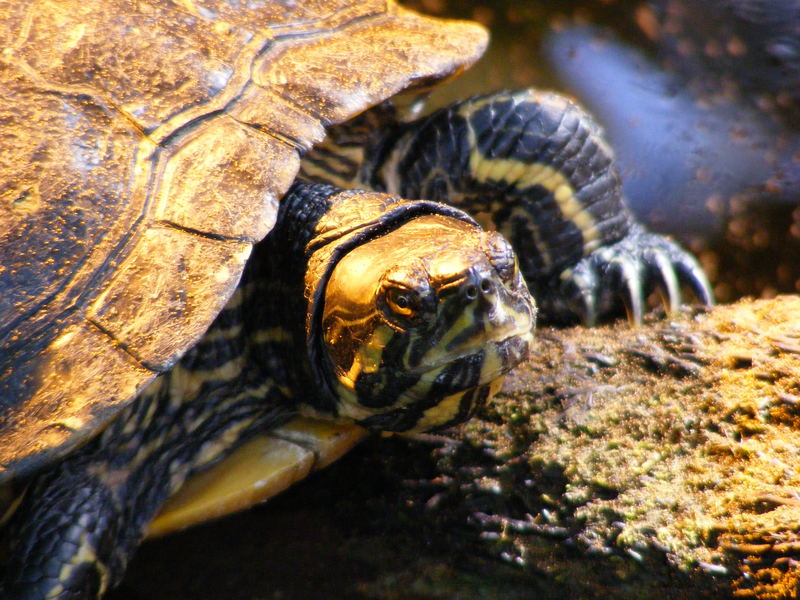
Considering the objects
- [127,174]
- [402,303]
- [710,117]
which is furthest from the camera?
[710,117]

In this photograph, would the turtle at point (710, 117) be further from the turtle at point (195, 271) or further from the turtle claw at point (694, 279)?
the turtle at point (195, 271)

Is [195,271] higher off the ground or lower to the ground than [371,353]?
higher

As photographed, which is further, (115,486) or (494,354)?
(115,486)

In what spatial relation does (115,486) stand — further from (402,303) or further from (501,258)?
(501,258)

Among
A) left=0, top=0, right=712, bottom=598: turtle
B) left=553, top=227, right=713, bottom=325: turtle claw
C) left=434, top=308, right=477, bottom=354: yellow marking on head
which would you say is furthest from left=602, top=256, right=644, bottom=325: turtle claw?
left=434, top=308, right=477, bottom=354: yellow marking on head

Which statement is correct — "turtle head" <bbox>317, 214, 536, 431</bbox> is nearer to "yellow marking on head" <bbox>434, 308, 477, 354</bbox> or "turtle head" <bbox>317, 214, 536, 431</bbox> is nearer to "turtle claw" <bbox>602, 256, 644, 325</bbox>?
"yellow marking on head" <bbox>434, 308, 477, 354</bbox>

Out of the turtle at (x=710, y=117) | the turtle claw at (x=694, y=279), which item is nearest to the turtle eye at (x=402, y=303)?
the turtle claw at (x=694, y=279)

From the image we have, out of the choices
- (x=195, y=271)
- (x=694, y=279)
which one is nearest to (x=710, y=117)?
(x=694, y=279)

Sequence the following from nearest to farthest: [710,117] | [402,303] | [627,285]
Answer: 1. [402,303]
2. [627,285]
3. [710,117]
